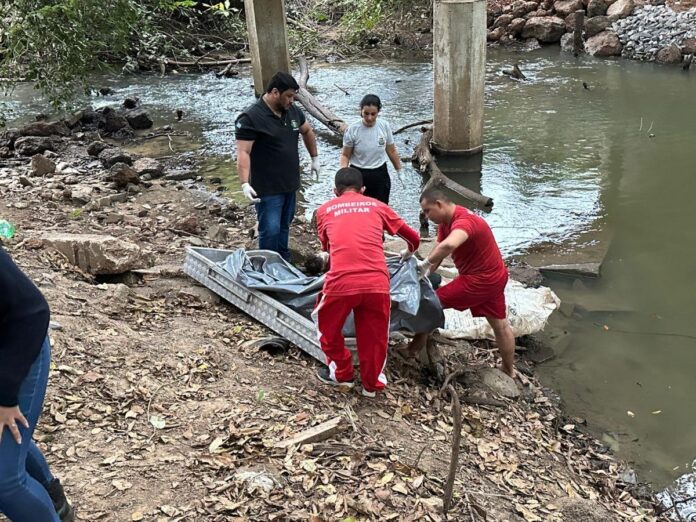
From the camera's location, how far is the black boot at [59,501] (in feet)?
8.68

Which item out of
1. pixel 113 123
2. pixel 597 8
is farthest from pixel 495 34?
pixel 113 123

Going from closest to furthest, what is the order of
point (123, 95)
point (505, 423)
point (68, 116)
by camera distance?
point (505, 423) → point (68, 116) → point (123, 95)

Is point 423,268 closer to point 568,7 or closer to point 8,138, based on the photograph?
point 8,138

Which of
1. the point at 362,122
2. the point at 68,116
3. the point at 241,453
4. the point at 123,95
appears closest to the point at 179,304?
the point at 241,453

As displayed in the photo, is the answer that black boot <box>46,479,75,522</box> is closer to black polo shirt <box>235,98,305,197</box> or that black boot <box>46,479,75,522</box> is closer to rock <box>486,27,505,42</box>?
black polo shirt <box>235,98,305,197</box>

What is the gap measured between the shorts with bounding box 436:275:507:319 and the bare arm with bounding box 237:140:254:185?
6.12 feet

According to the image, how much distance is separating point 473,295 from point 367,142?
2.35 meters

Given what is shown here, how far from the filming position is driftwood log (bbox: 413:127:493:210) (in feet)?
29.6

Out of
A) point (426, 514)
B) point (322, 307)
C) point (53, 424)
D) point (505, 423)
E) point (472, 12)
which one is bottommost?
point (505, 423)

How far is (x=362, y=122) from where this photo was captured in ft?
21.2

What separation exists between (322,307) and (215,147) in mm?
8474

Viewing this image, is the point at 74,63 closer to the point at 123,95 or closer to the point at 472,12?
the point at 123,95

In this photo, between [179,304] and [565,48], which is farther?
[565,48]

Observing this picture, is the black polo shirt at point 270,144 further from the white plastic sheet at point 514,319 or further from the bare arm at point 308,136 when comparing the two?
the white plastic sheet at point 514,319
